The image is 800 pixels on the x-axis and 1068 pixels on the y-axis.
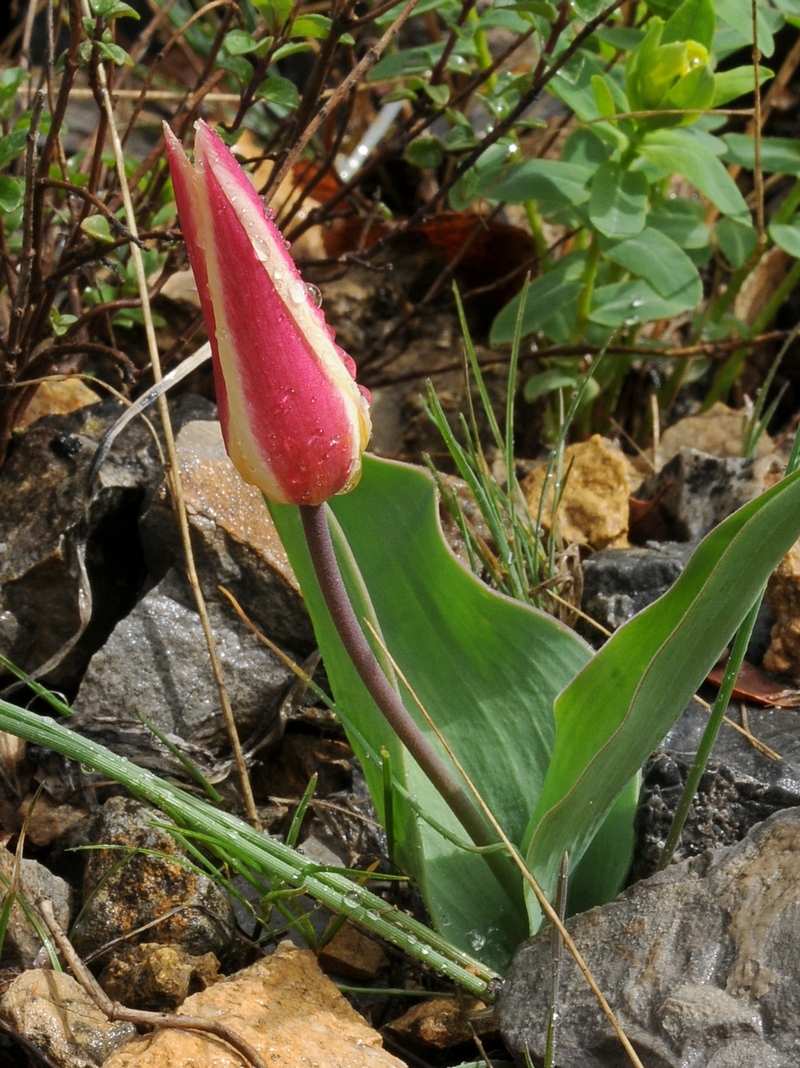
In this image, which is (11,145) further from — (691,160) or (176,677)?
(691,160)

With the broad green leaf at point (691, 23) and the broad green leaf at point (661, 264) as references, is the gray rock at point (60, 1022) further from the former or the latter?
the broad green leaf at point (691, 23)

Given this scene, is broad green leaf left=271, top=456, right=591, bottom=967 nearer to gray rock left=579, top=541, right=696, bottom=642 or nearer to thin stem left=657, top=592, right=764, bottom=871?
thin stem left=657, top=592, right=764, bottom=871

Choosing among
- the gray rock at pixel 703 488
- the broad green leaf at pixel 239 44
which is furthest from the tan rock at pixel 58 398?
the gray rock at pixel 703 488

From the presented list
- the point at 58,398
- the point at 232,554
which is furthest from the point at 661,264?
the point at 58,398

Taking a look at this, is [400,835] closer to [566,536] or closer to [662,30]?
[566,536]

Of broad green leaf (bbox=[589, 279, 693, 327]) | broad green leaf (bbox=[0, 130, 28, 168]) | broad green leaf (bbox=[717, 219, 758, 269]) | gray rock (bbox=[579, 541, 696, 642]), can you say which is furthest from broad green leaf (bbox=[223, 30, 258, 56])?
broad green leaf (bbox=[717, 219, 758, 269])

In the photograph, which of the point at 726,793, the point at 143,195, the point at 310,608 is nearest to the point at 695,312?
the point at 143,195
